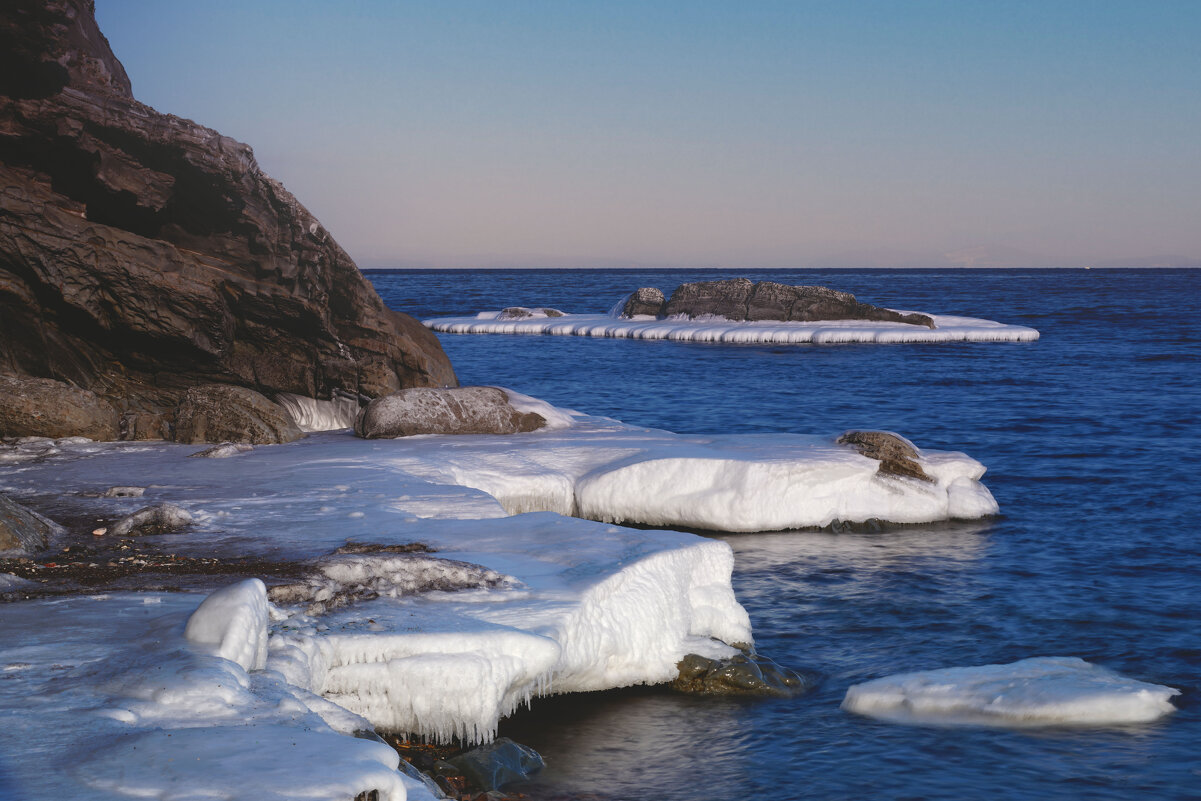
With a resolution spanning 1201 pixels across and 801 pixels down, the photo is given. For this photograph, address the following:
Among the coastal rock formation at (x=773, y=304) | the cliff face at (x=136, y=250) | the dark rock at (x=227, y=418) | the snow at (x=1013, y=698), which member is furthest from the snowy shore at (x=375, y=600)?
the coastal rock formation at (x=773, y=304)

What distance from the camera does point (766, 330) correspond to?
1860 inches

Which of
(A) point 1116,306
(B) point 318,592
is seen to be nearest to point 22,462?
(B) point 318,592

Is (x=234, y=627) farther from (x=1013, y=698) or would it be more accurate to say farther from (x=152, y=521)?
(x=1013, y=698)

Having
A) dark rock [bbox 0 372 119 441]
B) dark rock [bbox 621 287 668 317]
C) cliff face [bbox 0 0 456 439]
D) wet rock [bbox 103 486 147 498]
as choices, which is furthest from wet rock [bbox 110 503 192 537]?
dark rock [bbox 621 287 668 317]

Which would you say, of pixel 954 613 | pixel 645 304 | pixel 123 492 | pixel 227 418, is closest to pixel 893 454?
pixel 954 613

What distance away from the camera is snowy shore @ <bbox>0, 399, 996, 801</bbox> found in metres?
4.88

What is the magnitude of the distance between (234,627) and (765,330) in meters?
42.6

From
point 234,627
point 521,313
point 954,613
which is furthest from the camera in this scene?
point 521,313

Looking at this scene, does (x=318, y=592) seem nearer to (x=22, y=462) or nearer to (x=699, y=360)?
(x=22, y=462)

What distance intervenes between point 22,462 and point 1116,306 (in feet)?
239

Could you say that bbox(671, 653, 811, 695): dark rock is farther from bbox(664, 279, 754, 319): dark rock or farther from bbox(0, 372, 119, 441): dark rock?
bbox(664, 279, 754, 319): dark rock

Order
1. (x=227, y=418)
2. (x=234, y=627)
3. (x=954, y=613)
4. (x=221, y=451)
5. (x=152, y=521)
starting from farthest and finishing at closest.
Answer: (x=227, y=418), (x=221, y=451), (x=954, y=613), (x=152, y=521), (x=234, y=627)

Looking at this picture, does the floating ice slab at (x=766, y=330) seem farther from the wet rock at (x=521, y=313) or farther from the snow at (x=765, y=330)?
the wet rock at (x=521, y=313)

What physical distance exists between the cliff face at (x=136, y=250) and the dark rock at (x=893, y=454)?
8543 mm
